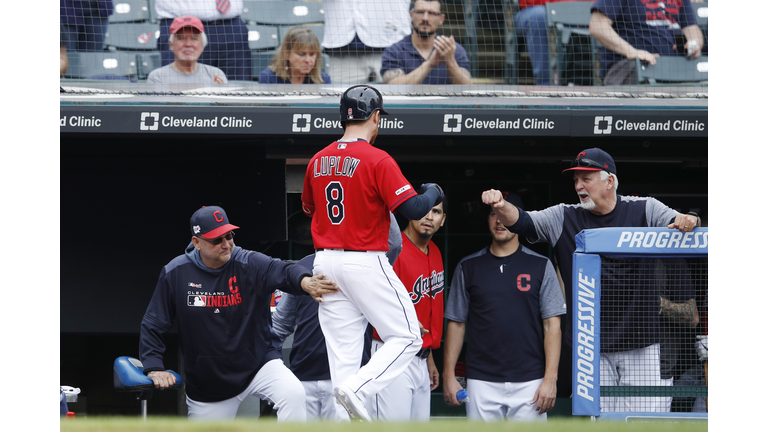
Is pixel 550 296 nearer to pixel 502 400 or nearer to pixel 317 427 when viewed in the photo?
pixel 502 400

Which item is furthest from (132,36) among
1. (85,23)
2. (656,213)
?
(656,213)

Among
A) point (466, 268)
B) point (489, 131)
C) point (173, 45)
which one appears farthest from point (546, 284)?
point (173, 45)

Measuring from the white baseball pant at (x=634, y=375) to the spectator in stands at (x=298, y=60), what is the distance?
324 centimetres

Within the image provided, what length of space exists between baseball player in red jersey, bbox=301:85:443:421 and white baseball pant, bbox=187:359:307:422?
656 mm

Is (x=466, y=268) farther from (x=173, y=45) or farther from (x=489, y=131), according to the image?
(x=173, y=45)

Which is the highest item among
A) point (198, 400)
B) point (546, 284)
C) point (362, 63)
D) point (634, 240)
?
point (362, 63)

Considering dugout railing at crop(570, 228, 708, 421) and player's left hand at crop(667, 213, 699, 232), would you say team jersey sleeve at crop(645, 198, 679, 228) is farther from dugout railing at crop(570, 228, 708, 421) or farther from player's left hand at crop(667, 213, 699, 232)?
player's left hand at crop(667, 213, 699, 232)

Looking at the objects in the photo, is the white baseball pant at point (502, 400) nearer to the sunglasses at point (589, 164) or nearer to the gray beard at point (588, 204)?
the gray beard at point (588, 204)

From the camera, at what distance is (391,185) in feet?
10.1

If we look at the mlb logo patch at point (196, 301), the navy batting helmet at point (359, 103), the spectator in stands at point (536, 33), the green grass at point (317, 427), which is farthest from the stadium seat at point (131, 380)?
the spectator in stands at point (536, 33)

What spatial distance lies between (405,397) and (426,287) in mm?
633

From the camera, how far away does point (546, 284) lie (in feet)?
13.7

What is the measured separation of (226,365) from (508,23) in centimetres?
443

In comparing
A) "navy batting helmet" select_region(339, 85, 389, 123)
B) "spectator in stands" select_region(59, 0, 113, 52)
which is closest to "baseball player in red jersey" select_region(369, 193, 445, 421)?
"navy batting helmet" select_region(339, 85, 389, 123)
